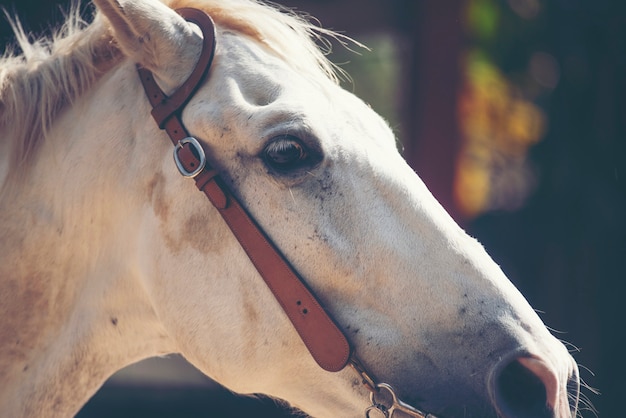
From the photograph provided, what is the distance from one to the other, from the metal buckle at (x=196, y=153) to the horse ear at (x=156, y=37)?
17cm

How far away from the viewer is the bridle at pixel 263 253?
1.54 meters

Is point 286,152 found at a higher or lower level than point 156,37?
lower

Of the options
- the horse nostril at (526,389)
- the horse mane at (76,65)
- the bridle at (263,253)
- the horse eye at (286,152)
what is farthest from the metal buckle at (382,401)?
the horse mane at (76,65)

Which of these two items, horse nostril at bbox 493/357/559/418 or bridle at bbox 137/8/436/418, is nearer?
horse nostril at bbox 493/357/559/418

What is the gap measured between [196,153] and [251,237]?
25cm

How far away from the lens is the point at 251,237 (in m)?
1.63

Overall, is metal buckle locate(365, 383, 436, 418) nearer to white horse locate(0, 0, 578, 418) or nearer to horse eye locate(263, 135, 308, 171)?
white horse locate(0, 0, 578, 418)

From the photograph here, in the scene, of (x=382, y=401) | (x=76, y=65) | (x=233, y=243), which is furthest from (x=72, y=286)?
(x=382, y=401)

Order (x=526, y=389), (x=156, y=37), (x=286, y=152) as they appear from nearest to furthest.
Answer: (x=526, y=389) → (x=286, y=152) → (x=156, y=37)

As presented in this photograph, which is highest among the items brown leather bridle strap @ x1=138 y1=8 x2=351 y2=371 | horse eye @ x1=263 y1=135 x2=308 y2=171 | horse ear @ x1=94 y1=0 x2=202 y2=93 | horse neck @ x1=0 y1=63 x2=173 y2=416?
horse ear @ x1=94 y1=0 x2=202 y2=93

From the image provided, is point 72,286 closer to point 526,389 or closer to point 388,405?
point 388,405

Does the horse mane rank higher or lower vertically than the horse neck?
higher

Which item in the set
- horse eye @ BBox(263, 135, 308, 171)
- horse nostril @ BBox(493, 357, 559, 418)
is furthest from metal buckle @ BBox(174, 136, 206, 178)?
horse nostril @ BBox(493, 357, 559, 418)

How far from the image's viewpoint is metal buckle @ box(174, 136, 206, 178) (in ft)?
5.46
